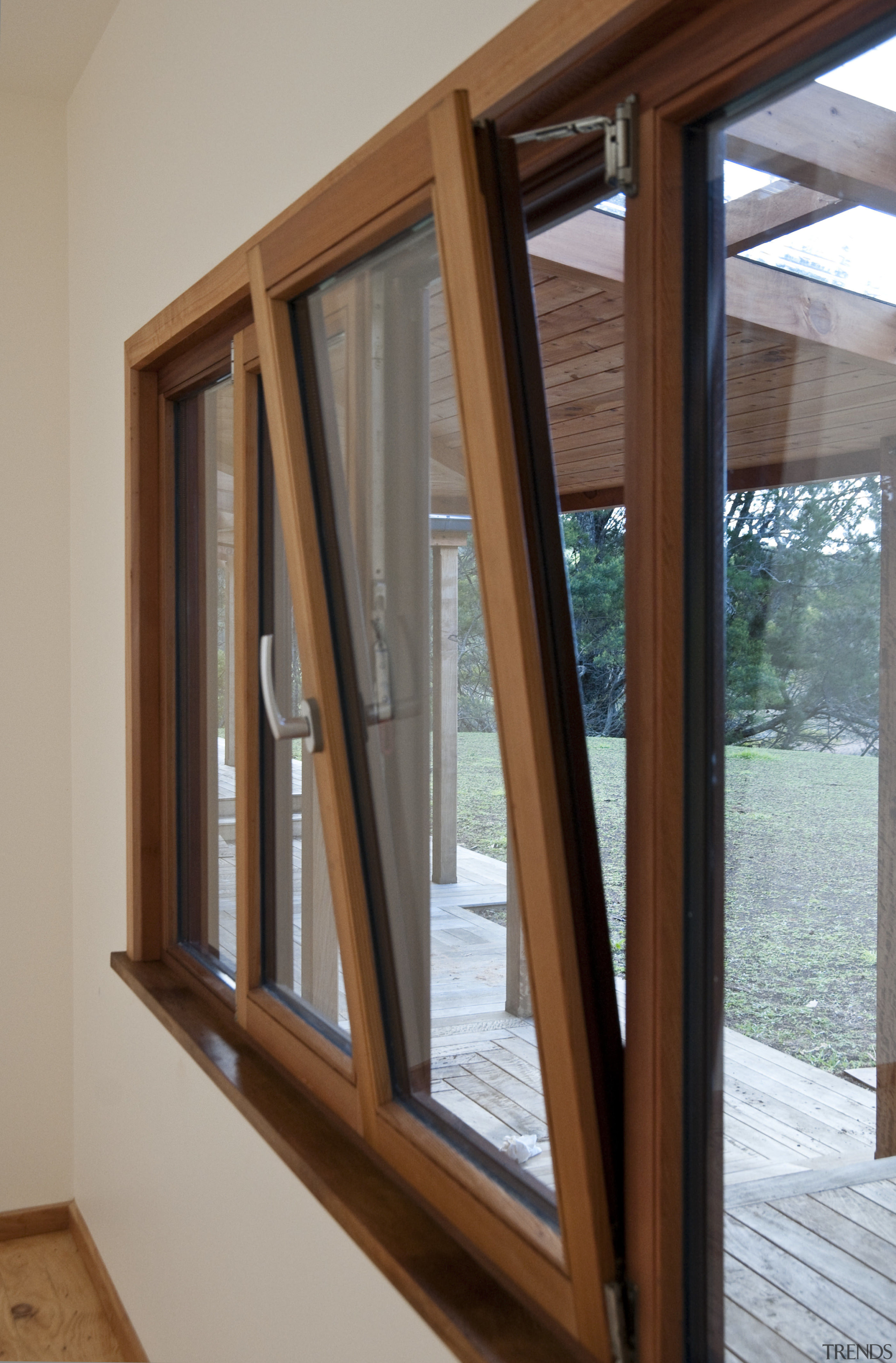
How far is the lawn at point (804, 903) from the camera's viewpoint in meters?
0.87

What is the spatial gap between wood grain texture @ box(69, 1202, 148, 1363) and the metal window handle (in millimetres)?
1728

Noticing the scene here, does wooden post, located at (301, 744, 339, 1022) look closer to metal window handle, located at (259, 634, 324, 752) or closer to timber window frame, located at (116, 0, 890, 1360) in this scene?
metal window handle, located at (259, 634, 324, 752)

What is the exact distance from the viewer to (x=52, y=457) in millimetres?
3250

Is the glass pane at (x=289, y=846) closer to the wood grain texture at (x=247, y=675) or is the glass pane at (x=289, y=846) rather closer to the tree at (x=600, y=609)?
the wood grain texture at (x=247, y=675)

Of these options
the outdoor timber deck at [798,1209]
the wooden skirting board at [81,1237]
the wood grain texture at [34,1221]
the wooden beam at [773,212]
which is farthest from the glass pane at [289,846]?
the wood grain texture at [34,1221]

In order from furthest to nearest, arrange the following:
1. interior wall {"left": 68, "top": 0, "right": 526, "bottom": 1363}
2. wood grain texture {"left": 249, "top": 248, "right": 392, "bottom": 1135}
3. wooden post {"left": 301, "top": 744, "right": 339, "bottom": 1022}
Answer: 1. wooden post {"left": 301, "top": 744, "right": 339, "bottom": 1022}
2. wood grain texture {"left": 249, "top": 248, "right": 392, "bottom": 1135}
3. interior wall {"left": 68, "top": 0, "right": 526, "bottom": 1363}

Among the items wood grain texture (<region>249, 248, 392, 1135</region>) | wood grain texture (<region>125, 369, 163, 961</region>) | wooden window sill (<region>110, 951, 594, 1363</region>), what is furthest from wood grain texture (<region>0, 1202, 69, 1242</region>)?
wood grain texture (<region>249, 248, 392, 1135</region>)

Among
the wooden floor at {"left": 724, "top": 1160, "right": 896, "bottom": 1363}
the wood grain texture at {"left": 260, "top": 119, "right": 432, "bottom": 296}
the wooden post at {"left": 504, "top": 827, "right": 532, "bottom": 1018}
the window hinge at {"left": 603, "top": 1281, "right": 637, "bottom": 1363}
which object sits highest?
the wood grain texture at {"left": 260, "top": 119, "right": 432, "bottom": 296}

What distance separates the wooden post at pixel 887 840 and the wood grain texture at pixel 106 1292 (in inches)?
90.8

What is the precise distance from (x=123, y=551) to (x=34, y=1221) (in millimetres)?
1994

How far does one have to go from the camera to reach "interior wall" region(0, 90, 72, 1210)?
318cm

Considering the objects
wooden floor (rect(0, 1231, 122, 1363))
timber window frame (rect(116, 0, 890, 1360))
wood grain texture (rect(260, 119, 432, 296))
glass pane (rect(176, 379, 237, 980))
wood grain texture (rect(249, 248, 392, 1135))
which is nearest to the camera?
timber window frame (rect(116, 0, 890, 1360))

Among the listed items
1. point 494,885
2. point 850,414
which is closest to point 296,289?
point 494,885

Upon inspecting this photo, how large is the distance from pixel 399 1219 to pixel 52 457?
8.06 feet
